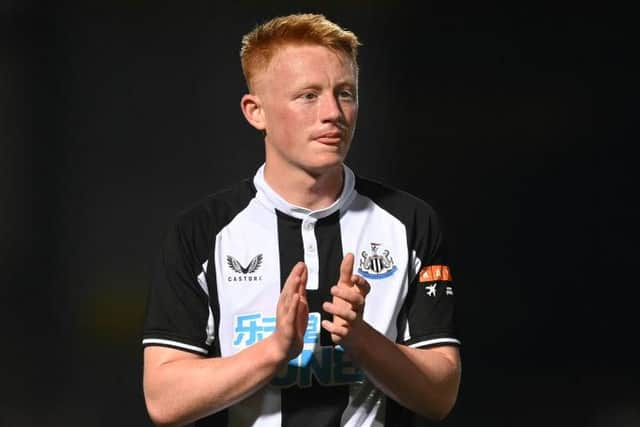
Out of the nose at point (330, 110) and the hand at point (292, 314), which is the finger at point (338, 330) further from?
the nose at point (330, 110)

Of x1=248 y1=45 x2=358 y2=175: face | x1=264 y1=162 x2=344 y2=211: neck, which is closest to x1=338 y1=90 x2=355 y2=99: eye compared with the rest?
x1=248 y1=45 x2=358 y2=175: face

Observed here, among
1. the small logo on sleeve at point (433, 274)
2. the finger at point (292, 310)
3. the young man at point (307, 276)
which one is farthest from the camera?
the small logo on sleeve at point (433, 274)

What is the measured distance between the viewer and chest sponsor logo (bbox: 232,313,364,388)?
4.76 feet

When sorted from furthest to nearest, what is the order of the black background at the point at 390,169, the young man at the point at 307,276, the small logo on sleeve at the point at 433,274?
the black background at the point at 390,169
the small logo on sleeve at the point at 433,274
the young man at the point at 307,276

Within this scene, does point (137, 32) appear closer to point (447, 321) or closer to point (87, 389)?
point (87, 389)

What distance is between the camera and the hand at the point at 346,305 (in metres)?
1.31

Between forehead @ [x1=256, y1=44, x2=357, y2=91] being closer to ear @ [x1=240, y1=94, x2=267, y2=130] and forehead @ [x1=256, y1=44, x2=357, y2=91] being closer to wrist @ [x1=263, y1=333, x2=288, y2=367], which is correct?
ear @ [x1=240, y1=94, x2=267, y2=130]

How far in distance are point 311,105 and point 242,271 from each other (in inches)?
10.2

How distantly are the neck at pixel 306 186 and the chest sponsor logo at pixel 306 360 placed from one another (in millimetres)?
185

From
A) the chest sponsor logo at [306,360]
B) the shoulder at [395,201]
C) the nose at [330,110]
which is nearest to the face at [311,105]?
the nose at [330,110]

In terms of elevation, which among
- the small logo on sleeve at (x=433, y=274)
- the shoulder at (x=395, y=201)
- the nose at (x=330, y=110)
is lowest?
the small logo on sleeve at (x=433, y=274)

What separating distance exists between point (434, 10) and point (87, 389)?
1.19 m

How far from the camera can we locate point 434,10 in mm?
2428

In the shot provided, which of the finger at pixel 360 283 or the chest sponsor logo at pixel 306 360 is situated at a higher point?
the finger at pixel 360 283
